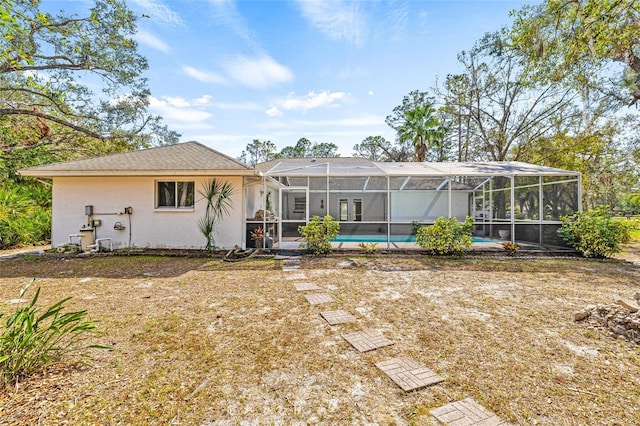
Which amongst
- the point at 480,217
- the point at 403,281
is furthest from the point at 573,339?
the point at 480,217

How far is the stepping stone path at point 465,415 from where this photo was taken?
6.65ft

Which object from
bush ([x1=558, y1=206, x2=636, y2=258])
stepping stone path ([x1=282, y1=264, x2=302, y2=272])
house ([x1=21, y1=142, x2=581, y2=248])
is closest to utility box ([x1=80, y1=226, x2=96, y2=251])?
house ([x1=21, y1=142, x2=581, y2=248])

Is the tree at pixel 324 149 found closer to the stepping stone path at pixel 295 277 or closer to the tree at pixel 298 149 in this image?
the tree at pixel 298 149

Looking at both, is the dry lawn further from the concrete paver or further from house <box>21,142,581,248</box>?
house <box>21,142,581,248</box>

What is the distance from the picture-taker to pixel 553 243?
9898mm

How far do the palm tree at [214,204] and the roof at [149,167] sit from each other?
0.51m

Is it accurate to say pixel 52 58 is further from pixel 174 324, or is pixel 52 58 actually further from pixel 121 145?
pixel 174 324

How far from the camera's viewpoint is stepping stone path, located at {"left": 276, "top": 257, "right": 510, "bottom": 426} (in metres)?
2.06

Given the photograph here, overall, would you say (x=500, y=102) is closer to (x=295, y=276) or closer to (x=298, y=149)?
(x=295, y=276)

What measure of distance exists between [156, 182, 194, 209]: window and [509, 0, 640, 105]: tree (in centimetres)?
1154

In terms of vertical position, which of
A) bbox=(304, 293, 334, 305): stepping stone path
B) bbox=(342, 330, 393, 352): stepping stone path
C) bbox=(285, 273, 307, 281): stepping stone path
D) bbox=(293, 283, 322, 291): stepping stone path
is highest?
bbox=(285, 273, 307, 281): stepping stone path

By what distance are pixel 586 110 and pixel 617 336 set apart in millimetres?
16670

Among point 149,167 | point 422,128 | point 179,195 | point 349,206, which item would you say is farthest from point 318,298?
point 422,128

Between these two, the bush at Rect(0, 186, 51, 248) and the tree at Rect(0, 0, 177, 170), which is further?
the bush at Rect(0, 186, 51, 248)
